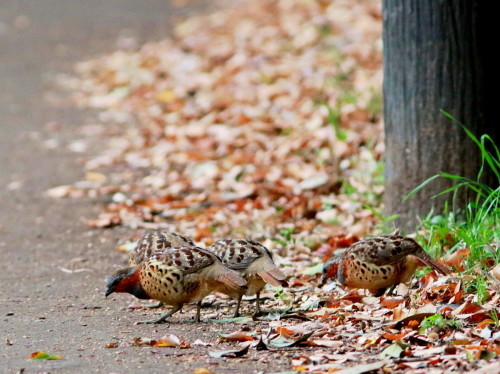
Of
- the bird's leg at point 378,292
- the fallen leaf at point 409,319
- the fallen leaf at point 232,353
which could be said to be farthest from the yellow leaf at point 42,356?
the bird's leg at point 378,292

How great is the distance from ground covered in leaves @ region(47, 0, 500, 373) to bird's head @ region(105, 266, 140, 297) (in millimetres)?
661

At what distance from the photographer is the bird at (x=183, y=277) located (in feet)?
18.3

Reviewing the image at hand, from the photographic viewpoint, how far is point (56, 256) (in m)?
7.57

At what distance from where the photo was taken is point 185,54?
15.0 m

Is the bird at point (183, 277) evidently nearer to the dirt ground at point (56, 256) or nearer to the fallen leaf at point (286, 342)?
the dirt ground at point (56, 256)

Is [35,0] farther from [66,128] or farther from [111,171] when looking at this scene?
[111,171]

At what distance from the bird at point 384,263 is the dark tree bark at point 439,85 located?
1.14 metres

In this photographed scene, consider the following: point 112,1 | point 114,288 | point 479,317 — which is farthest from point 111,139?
point 112,1

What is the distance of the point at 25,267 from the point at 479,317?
3.64 meters

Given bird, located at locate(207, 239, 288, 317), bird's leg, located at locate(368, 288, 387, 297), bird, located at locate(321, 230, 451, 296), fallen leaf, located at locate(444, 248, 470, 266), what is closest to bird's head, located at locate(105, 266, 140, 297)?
bird, located at locate(207, 239, 288, 317)

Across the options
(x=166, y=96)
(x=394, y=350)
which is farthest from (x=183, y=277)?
(x=166, y=96)

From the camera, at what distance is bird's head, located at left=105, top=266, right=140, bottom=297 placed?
229 inches

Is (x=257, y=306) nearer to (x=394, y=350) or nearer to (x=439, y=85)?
(x=394, y=350)

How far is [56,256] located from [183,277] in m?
2.29
